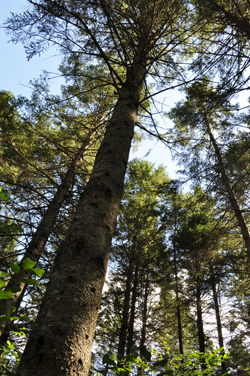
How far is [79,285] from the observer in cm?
123

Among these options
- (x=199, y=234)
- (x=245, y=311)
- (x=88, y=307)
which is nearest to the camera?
(x=88, y=307)

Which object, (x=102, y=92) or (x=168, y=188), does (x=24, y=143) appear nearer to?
(x=102, y=92)

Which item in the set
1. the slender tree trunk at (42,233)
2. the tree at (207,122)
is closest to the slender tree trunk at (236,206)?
the tree at (207,122)

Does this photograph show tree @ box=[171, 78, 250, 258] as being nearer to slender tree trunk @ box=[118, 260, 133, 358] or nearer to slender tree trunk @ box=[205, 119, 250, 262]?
slender tree trunk @ box=[205, 119, 250, 262]

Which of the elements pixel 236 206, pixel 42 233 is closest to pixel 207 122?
pixel 236 206

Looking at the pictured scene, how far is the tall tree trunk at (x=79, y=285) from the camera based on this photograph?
93 centimetres

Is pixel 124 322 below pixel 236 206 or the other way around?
below

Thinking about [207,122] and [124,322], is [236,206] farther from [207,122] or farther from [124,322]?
[124,322]

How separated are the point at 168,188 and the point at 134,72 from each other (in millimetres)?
5621

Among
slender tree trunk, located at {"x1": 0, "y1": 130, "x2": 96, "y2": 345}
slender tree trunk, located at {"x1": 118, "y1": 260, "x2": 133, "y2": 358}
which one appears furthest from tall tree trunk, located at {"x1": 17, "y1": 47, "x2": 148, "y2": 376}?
slender tree trunk, located at {"x1": 118, "y1": 260, "x2": 133, "y2": 358}

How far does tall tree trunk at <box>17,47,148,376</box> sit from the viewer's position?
934 mm

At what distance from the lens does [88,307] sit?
1.19 metres

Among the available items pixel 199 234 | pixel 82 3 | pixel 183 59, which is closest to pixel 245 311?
pixel 199 234

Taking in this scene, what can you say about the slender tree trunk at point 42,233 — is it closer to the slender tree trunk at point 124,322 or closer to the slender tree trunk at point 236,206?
the slender tree trunk at point 124,322
